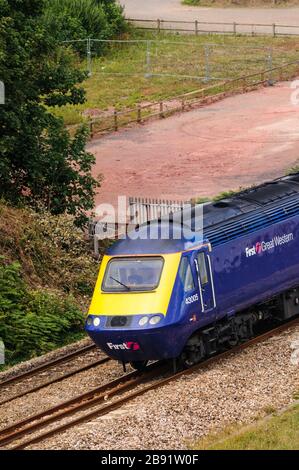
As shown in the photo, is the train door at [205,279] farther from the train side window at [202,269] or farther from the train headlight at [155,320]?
the train headlight at [155,320]

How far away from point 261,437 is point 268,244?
7.10 metres

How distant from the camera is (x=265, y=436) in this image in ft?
60.7

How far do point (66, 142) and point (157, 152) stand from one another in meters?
13.2

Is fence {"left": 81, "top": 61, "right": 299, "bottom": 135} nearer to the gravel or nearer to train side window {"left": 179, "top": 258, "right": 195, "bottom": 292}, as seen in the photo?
train side window {"left": 179, "top": 258, "right": 195, "bottom": 292}

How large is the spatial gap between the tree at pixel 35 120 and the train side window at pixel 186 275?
32.7ft

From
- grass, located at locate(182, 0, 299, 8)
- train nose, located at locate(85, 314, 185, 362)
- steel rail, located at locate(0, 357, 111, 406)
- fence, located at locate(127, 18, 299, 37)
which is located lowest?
steel rail, located at locate(0, 357, 111, 406)

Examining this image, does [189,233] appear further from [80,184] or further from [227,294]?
[80,184]

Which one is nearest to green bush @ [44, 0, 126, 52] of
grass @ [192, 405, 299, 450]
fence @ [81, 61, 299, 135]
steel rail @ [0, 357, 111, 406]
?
fence @ [81, 61, 299, 135]

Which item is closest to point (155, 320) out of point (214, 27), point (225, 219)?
point (225, 219)

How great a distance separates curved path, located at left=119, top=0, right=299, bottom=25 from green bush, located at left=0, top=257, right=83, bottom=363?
43.1 m

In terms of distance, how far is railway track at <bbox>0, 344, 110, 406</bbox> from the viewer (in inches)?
929

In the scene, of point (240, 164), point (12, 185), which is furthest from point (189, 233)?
point (240, 164)

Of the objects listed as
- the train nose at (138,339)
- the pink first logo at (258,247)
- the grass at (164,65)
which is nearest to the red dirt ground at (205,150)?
the grass at (164,65)

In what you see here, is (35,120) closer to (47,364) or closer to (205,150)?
(47,364)
